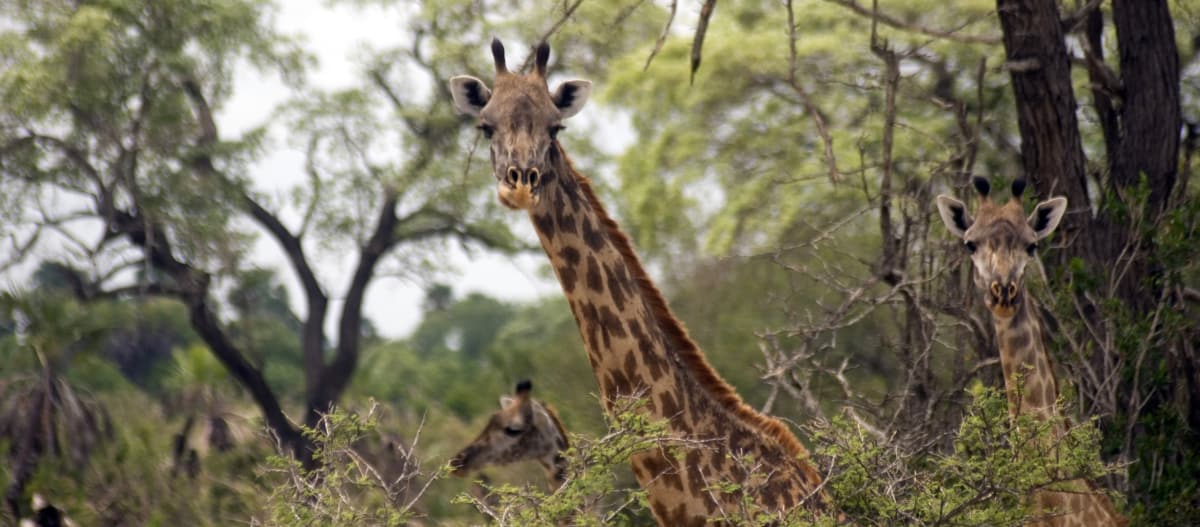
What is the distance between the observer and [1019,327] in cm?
651

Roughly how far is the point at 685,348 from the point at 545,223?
0.66 m

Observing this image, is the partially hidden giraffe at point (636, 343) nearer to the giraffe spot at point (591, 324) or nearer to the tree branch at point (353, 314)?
the giraffe spot at point (591, 324)

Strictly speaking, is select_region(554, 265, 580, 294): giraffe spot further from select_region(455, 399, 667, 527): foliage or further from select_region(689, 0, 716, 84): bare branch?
select_region(689, 0, 716, 84): bare branch

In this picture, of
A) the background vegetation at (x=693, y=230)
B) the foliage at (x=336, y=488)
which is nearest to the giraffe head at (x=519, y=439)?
the background vegetation at (x=693, y=230)

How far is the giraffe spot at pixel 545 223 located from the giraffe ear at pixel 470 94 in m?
0.54

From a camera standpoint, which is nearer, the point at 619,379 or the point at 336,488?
the point at 336,488

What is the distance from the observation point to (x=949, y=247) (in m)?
8.72

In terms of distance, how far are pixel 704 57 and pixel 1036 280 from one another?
1692 centimetres

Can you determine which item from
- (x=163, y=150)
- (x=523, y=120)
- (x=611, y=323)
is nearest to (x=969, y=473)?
(x=611, y=323)

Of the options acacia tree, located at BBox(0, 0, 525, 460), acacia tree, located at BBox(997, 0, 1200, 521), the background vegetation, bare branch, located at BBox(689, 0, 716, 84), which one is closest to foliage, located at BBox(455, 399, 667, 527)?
the background vegetation

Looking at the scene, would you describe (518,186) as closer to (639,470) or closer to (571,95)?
(571,95)

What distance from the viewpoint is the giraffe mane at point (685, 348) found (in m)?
5.82

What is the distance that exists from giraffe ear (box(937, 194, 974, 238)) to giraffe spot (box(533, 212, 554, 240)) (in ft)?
6.57

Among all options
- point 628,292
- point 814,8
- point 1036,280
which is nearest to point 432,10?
point 814,8
